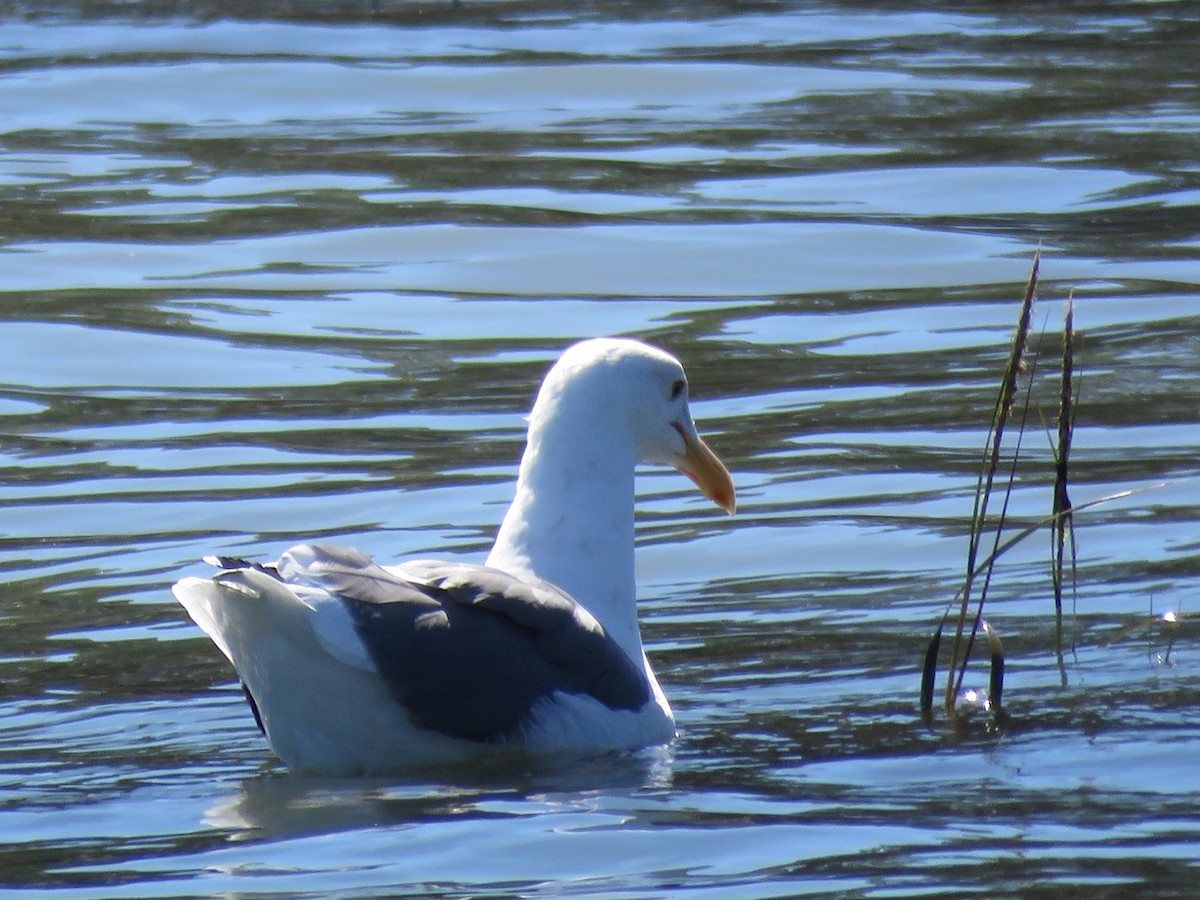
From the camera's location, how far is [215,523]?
927 cm

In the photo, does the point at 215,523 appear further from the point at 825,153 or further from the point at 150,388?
the point at 825,153

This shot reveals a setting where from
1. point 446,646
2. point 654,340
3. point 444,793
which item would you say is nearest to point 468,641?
point 446,646

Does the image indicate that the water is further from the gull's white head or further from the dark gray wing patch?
the gull's white head

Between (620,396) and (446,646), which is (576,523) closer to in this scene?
(620,396)

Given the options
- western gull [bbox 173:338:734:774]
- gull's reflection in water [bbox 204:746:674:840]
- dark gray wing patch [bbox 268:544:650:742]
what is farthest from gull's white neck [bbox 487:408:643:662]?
gull's reflection in water [bbox 204:746:674:840]

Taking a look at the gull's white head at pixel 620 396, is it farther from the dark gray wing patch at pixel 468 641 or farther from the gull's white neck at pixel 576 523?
the dark gray wing patch at pixel 468 641

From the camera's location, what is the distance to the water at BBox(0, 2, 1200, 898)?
580 cm

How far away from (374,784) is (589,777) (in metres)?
0.54

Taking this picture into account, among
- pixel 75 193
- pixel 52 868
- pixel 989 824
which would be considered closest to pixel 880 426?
pixel 989 824

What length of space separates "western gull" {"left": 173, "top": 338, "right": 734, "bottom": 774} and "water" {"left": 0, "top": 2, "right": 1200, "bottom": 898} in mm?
136

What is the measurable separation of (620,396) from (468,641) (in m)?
1.22

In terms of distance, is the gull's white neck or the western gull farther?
the gull's white neck

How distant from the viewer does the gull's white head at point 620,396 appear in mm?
7254

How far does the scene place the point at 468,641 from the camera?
637 centimetres
